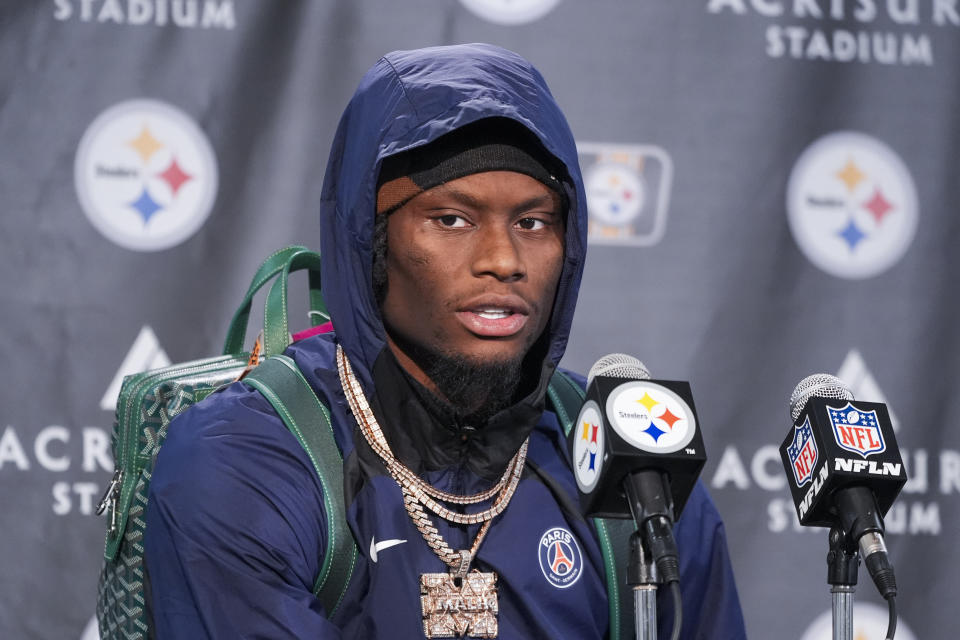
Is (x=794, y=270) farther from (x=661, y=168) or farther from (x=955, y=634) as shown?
(x=955, y=634)

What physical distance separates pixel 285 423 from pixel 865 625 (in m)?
1.53

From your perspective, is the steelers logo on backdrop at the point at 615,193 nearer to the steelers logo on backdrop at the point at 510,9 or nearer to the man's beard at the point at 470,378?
the steelers logo on backdrop at the point at 510,9

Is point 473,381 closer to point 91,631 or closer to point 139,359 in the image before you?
point 139,359

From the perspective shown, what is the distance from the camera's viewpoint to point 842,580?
49.0 inches

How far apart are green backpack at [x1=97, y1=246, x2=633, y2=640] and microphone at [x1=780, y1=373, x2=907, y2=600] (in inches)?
15.4

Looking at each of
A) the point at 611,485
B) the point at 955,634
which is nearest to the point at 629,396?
the point at 611,485

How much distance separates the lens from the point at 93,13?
7.82ft

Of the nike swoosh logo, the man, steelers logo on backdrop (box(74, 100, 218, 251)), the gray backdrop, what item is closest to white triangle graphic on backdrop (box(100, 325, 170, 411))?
the gray backdrop

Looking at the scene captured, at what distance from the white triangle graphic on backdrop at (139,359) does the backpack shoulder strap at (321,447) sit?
2.51ft

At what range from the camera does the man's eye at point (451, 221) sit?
1.54 meters

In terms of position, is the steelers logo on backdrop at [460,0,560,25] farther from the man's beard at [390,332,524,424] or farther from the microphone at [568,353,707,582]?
the microphone at [568,353,707,582]

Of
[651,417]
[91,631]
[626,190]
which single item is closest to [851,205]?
[626,190]

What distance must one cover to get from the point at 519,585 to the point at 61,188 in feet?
4.29

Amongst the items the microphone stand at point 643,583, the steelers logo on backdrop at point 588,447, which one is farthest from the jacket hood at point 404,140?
the microphone stand at point 643,583
